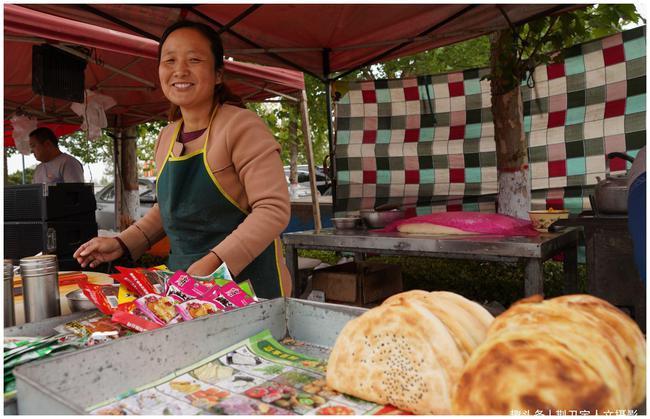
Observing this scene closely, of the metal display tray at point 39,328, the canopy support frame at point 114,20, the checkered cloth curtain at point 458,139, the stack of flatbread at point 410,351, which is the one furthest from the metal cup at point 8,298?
the checkered cloth curtain at point 458,139

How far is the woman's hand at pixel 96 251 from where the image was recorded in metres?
1.90

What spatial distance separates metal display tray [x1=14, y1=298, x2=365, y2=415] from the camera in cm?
81

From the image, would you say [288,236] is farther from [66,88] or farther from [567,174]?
[567,174]

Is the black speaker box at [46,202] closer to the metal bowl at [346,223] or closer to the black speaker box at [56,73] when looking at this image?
the black speaker box at [56,73]

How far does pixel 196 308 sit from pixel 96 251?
36.4 inches

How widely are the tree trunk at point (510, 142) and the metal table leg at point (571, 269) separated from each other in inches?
42.9

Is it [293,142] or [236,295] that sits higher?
[293,142]

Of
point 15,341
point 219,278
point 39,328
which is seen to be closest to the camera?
point 15,341

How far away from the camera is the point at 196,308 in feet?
4.08

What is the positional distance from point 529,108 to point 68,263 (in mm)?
4889

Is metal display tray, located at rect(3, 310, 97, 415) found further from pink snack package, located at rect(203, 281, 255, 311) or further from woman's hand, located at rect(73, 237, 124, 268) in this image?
woman's hand, located at rect(73, 237, 124, 268)

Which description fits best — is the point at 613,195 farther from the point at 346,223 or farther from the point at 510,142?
the point at 346,223

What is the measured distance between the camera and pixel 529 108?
5.24 m

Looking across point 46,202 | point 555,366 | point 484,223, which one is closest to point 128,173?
point 46,202
